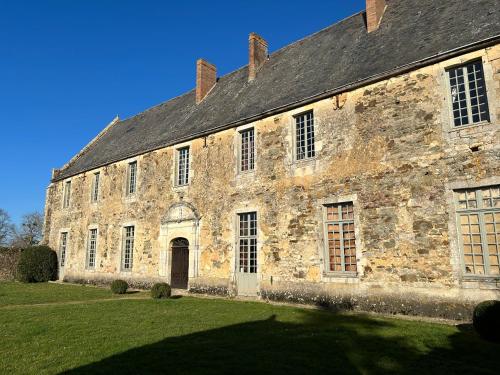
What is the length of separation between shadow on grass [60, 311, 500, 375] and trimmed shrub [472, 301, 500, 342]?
0.63 ft

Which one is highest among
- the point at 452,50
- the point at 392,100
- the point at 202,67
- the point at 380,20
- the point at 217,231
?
the point at 202,67

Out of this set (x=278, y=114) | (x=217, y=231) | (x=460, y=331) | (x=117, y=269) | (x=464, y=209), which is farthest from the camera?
(x=117, y=269)

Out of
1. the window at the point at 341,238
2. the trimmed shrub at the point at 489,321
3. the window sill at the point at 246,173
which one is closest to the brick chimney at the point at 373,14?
the window sill at the point at 246,173

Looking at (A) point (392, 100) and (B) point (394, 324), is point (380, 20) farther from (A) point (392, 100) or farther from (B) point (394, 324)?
(B) point (394, 324)

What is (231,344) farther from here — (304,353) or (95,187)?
(95,187)

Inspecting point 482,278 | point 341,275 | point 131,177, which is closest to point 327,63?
point 341,275

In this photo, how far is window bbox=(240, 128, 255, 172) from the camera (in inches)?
521

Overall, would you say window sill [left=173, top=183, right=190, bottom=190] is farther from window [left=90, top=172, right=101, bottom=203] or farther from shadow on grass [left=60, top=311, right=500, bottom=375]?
shadow on grass [left=60, top=311, right=500, bottom=375]

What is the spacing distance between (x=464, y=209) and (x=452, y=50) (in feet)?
12.0

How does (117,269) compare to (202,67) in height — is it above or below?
below

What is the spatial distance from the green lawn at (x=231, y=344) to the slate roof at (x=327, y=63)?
20.7 ft

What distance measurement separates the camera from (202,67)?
1842 centimetres

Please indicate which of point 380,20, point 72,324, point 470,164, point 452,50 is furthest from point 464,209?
point 72,324

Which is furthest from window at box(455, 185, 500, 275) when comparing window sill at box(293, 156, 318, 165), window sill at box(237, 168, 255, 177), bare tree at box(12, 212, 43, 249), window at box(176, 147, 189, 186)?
bare tree at box(12, 212, 43, 249)
